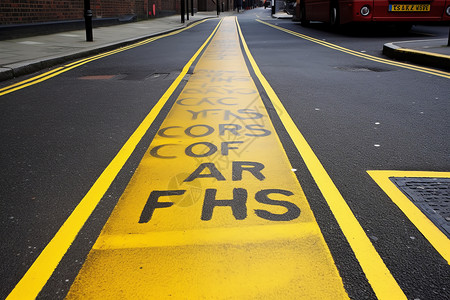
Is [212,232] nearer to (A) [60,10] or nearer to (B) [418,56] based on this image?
(B) [418,56]

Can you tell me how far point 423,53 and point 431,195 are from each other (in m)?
6.94

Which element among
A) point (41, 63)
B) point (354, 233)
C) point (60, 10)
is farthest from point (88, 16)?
point (354, 233)

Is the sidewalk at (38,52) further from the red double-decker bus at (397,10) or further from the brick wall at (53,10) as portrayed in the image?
the red double-decker bus at (397,10)

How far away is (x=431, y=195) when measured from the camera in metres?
2.72

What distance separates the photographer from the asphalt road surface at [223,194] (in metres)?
1.93

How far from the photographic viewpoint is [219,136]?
4027mm

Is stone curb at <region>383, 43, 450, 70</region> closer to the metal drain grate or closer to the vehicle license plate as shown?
the vehicle license plate

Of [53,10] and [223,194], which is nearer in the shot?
[223,194]

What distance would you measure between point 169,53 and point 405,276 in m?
10.0

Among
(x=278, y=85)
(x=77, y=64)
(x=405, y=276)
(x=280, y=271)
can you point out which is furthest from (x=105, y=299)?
(x=77, y=64)

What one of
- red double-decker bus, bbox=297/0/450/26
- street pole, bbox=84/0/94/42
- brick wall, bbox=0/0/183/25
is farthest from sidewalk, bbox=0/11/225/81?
red double-decker bus, bbox=297/0/450/26

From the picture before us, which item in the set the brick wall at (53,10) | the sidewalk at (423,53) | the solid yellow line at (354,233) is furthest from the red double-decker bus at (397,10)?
the solid yellow line at (354,233)

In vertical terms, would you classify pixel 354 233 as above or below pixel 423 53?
below

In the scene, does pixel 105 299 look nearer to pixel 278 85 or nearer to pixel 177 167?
pixel 177 167
